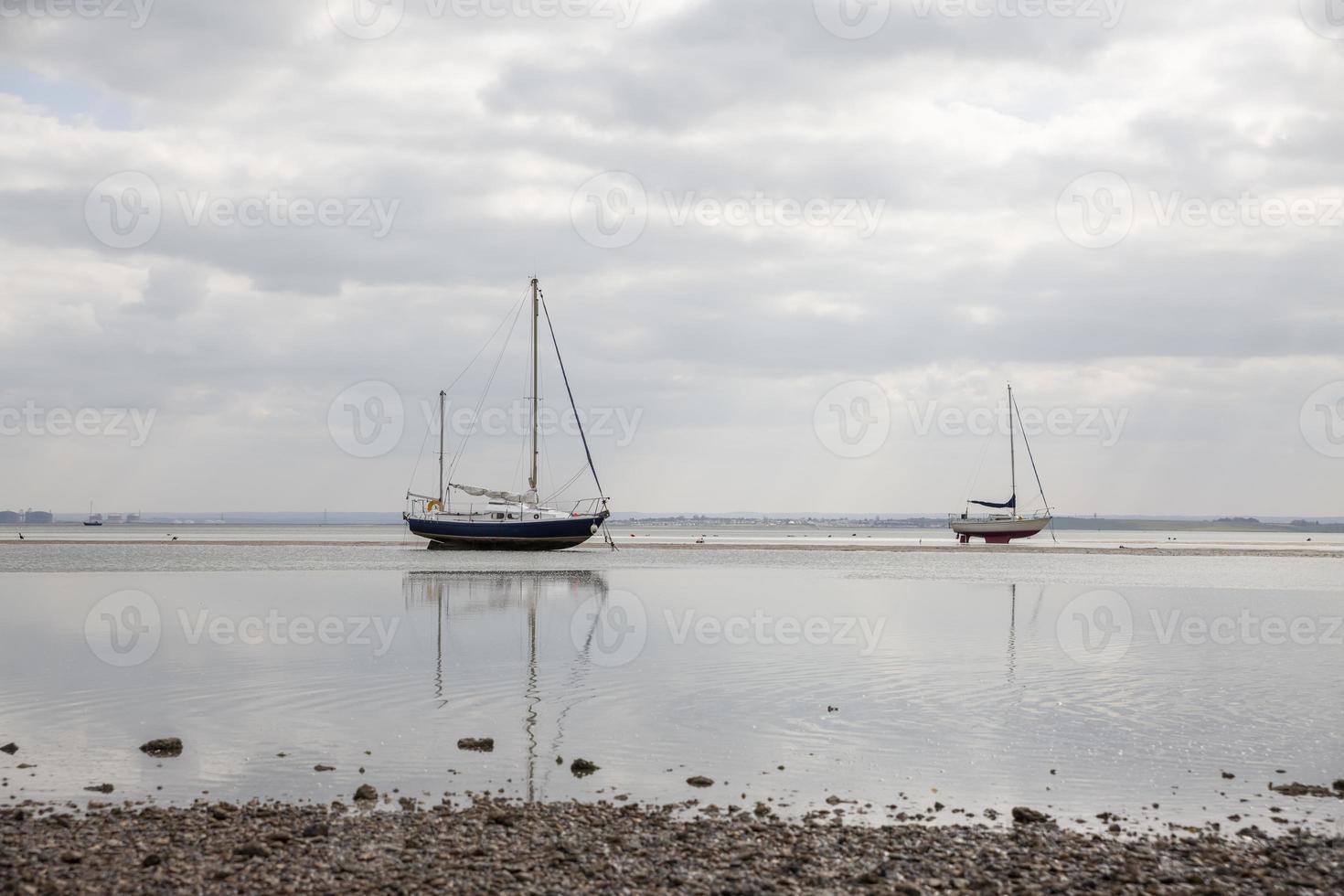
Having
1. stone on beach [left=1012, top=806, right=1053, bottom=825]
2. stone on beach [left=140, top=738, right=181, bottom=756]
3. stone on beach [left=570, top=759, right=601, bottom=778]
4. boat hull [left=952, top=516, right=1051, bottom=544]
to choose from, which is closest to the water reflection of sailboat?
stone on beach [left=570, top=759, right=601, bottom=778]

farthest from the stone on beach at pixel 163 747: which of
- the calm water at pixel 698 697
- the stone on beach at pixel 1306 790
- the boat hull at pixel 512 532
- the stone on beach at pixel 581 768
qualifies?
the boat hull at pixel 512 532

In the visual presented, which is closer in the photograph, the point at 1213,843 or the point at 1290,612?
the point at 1213,843

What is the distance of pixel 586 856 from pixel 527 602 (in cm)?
3486

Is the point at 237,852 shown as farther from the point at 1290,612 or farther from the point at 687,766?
the point at 1290,612

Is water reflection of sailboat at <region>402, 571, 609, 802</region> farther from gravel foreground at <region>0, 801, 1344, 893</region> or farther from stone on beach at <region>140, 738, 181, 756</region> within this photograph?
stone on beach at <region>140, 738, 181, 756</region>

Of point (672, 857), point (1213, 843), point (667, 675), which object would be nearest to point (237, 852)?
point (672, 857)

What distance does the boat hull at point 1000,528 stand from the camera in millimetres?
129000

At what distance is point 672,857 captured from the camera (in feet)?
36.9

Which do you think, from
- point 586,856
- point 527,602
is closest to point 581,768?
point 586,856

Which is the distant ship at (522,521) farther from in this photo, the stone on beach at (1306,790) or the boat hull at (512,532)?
the stone on beach at (1306,790)

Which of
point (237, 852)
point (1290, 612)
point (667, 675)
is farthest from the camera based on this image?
point (1290, 612)

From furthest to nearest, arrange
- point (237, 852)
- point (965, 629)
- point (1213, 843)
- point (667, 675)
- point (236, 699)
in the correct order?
point (965, 629)
point (667, 675)
point (236, 699)
point (1213, 843)
point (237, 852)

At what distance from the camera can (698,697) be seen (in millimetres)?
21891

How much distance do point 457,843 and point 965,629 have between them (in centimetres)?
2637
